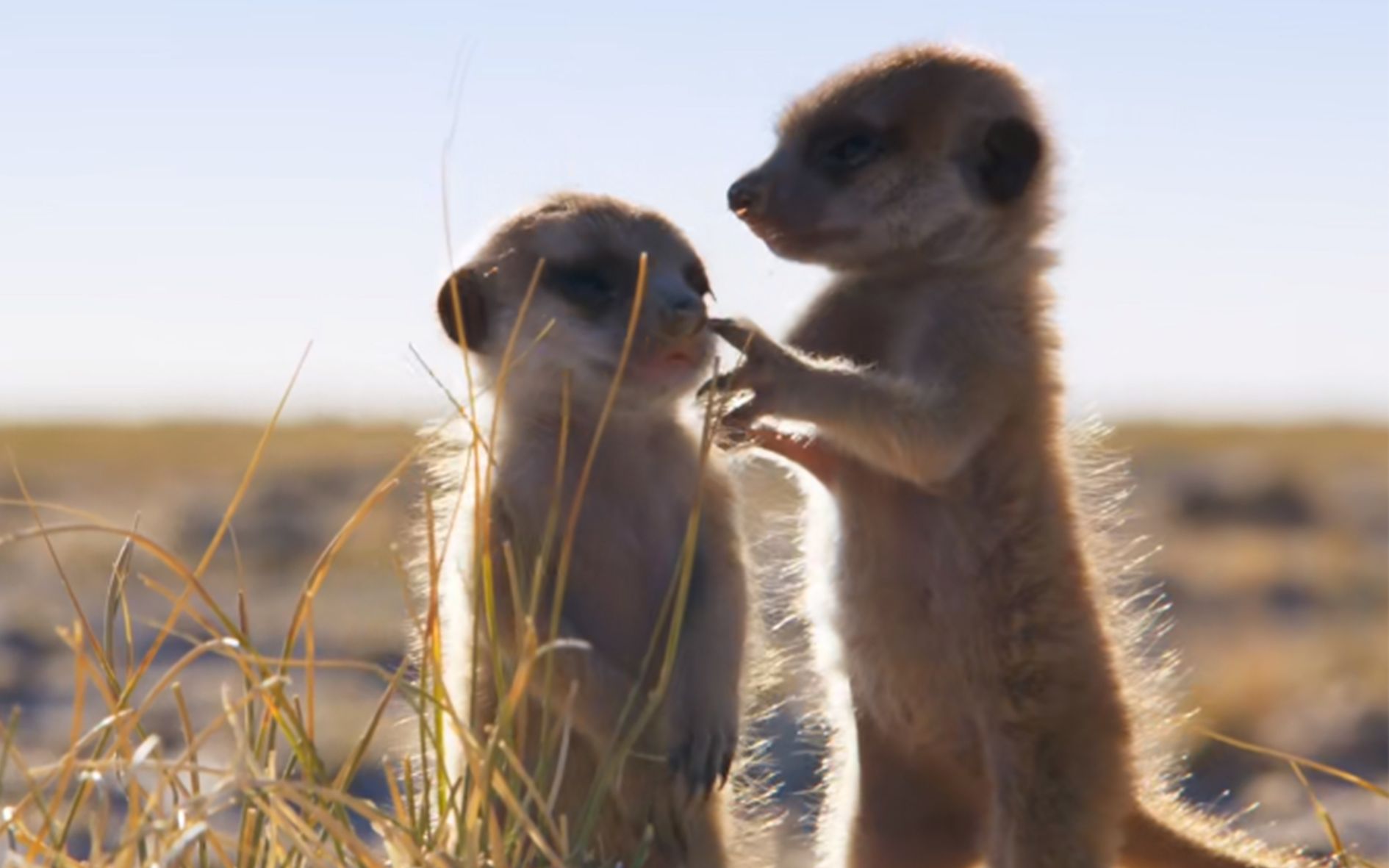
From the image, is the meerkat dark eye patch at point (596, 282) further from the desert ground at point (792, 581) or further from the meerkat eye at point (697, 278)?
the desert ground at point (792, 581)

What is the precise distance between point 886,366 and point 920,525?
1.08ft

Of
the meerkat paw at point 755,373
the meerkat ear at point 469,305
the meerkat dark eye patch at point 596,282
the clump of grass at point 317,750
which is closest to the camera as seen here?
the clump of grass at point 317,750

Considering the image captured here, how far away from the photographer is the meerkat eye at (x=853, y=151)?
501 cm

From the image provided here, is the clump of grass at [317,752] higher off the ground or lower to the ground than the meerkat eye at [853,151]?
lower

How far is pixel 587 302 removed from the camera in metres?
4.68

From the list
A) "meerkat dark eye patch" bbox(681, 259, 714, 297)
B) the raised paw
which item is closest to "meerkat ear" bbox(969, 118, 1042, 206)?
"meerkat dark eye patch" bbox(681, 259, 714, 297)

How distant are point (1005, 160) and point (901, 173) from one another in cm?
24

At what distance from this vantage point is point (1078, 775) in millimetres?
4652

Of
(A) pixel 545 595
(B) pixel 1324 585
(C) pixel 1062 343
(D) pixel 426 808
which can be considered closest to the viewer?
(D) pixel 426 808

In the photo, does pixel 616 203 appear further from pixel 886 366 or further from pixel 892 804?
pixel 892 804

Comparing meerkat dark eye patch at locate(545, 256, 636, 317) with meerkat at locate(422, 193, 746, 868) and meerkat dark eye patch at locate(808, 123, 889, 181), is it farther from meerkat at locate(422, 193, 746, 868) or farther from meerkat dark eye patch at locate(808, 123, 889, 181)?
meerkat dark eye patch at locate(808, 123, 889, 181)

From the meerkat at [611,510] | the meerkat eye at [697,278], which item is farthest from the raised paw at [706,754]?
the meerkat eye at [697,278]

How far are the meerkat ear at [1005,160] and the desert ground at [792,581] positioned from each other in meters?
0.79

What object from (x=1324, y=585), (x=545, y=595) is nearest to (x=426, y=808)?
(x=545, y=595)
